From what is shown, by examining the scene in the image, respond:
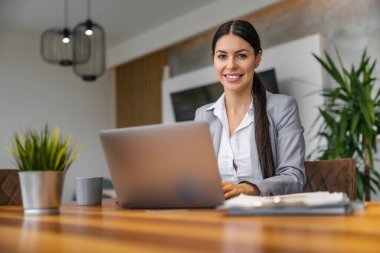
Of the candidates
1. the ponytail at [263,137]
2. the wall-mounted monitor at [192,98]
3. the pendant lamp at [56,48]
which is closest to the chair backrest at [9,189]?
the ponytail at [263,137]

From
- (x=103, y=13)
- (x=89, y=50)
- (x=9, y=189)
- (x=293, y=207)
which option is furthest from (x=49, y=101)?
(x=293, y=207)

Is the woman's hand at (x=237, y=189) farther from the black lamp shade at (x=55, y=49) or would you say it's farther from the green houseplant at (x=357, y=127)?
the black lamp shade at (x=55, y=49)

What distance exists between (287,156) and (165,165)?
71 cm

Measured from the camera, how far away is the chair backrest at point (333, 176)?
173 cm

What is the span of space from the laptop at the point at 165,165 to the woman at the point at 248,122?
1.66ft

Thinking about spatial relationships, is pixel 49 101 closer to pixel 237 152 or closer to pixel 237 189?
pixel 237 152

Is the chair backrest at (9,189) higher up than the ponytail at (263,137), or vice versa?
the ponytail at (263,137)

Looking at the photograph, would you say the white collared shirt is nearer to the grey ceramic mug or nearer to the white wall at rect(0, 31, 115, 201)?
the grey ceramic mug

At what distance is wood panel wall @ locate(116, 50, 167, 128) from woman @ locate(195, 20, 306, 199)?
4.38 metres

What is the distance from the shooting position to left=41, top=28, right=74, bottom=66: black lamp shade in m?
4.68

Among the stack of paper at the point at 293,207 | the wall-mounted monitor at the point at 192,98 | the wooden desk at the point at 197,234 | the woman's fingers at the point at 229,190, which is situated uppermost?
the wall-mounted monitor at the point at 192,98

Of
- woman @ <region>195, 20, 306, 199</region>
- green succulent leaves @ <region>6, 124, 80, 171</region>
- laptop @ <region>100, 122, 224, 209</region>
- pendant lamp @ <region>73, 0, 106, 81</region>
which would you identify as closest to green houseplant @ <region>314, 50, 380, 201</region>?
woman @ <region>195, 20, 306, 199</region>

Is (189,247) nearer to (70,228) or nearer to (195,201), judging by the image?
(70,228)

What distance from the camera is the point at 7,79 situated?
636 cm
